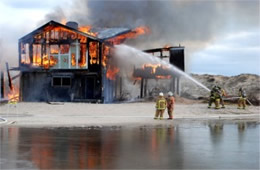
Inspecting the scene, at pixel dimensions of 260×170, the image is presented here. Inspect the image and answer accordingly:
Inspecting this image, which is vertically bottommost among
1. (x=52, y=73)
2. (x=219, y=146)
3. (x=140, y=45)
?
(x=219, y=146)

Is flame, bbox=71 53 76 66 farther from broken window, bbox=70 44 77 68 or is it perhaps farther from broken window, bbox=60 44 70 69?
broken window, bbox=60 44 70 69

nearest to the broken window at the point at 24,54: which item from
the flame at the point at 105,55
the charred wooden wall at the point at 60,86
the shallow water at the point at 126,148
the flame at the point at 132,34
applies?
the charred wooden wall at the point at 60,86

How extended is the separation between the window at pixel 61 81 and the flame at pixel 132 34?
5.13 metres

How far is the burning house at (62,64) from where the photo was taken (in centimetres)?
3903

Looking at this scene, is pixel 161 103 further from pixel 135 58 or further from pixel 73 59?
pixel 135 58

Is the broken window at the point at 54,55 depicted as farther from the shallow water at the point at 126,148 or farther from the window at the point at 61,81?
the shallow water at the point at 126,148

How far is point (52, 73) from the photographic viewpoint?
131ft

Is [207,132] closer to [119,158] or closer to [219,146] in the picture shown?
[219,146]

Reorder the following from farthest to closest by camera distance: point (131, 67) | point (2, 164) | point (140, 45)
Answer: point (140, 45), point (131, 67), point (2, 164)

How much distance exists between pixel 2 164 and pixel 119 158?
282 cm

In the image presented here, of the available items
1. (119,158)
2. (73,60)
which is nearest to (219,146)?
(119,158)

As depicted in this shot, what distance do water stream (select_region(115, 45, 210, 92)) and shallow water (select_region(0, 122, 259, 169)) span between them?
23384 millimetres

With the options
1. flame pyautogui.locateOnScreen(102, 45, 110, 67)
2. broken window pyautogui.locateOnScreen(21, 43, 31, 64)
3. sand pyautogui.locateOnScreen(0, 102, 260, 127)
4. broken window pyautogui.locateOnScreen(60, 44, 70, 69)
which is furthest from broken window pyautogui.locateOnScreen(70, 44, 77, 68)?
sand pyautogui.locateOnScreen(0, 102, 260, 127)

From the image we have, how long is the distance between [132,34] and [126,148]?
31.9 m
